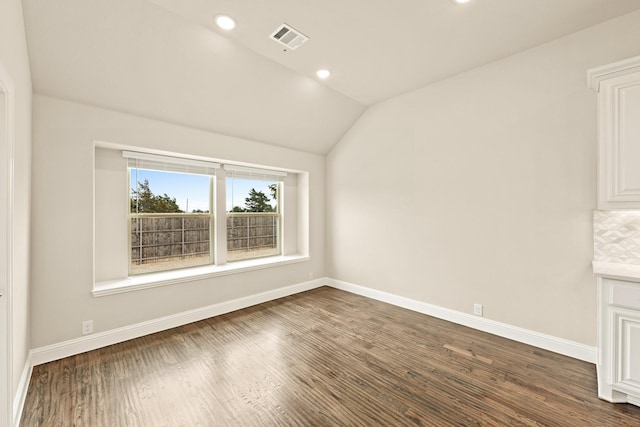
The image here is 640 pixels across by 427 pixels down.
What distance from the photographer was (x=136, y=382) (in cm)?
219

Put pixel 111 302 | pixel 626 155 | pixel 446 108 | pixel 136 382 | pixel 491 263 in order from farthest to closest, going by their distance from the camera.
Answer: pixel 446 108
pixel 491 263
pixel 111 302
pixel 136 382
pixel 626 155

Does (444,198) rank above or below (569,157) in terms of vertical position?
below

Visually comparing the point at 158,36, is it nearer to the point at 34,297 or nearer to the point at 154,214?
the point at 154,214

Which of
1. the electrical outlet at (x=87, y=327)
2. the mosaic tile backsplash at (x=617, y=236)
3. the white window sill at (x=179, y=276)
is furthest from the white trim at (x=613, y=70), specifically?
the electrical outlet at (x=87, y=327)

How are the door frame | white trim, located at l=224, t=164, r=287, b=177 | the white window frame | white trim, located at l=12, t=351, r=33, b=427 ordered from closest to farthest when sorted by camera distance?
1. the door frame
2. white trim, located at l=12, t=351, r=33, b=427
3. the white window frame
4. white trim, located at l=224, t=164, r=287, b=177

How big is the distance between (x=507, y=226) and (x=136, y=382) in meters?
3.84

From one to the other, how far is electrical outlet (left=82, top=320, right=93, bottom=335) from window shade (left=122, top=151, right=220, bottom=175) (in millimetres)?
1737

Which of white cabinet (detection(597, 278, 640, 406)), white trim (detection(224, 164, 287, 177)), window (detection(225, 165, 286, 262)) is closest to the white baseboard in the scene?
white cabinet (detection(597, 278, 640, 406))

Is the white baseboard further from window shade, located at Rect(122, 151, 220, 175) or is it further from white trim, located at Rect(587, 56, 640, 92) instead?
window shade, located at Rect(122, 151, 220, 175)

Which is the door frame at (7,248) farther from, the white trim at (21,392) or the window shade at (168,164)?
the window shade at (168,164)

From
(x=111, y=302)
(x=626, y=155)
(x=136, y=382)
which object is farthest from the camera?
(x=111, y=302)

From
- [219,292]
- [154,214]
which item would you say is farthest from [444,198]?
[154,214]

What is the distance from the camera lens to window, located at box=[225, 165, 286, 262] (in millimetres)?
4184

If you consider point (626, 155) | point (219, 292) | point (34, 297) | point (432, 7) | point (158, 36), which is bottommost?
point (219, 292)
